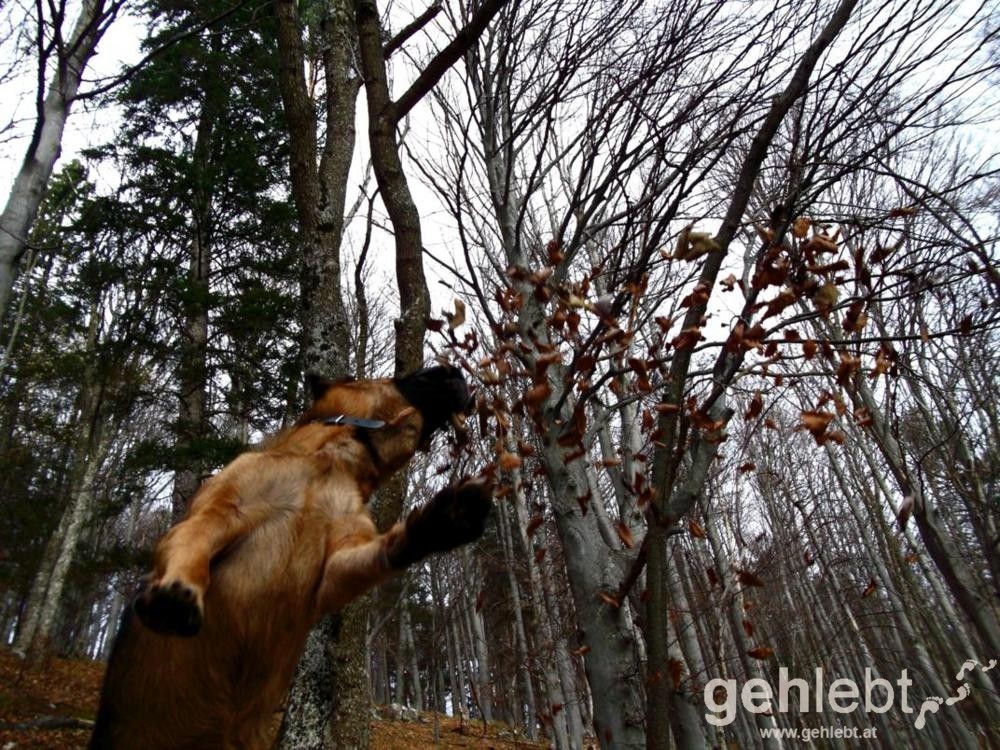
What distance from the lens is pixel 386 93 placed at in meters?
4.48

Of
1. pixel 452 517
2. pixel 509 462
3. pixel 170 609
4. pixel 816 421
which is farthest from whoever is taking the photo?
pixel 509 462

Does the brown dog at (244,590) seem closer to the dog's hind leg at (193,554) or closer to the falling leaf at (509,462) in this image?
the dog's hind leg at (193,554)

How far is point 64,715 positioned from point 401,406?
12.2 metres

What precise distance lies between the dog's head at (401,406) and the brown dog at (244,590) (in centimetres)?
41

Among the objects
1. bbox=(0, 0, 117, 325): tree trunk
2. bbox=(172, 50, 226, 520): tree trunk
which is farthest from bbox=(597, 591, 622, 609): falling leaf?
bbox=(172, 50, 226, 520): tree trunk

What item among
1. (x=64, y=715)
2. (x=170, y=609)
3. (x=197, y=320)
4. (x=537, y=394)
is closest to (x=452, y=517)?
(x=170, y=609)

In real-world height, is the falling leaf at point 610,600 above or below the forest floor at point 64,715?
below

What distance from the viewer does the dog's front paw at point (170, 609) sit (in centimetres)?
185

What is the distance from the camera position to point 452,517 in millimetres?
1998

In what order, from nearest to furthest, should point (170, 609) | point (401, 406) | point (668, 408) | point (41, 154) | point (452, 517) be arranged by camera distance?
point (170, 609)
point (452, 517)
point (668, 408)
point (401, 406)
point (41, 154)

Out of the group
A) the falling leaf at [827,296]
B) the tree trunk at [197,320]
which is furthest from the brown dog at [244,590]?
the tree trunk at [197,320]

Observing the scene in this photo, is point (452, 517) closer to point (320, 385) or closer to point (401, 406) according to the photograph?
point (401, 406)

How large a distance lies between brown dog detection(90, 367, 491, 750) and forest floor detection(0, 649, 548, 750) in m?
9.25

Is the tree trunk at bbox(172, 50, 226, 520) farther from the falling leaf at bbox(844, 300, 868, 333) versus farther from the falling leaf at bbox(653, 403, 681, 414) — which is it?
the falling leaf at bbox(844, 300, 868, 333)
